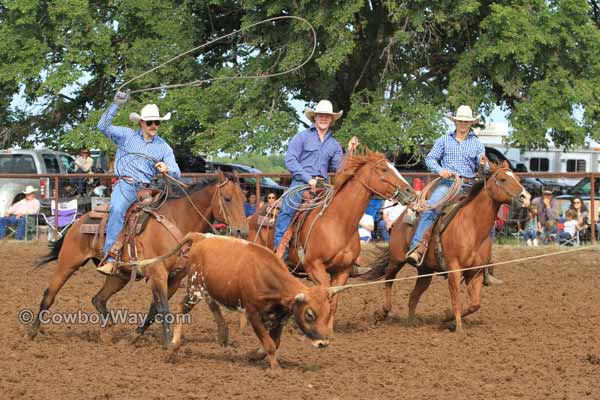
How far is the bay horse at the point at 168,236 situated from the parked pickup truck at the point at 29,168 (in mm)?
9331

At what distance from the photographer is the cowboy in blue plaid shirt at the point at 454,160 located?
10047 mm

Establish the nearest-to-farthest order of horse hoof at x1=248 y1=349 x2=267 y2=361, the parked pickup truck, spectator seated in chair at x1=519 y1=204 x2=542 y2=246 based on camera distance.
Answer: horse hoof at x1=248 y1=349 x2=267 y2=361 → spectator seated in chair at x1=519 y1=204 x2=542 y2=246 → the parked pickup truck

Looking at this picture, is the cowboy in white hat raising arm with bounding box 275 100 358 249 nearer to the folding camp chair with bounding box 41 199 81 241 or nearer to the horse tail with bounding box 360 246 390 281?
the horse tail with bounding box 360 246 390 281

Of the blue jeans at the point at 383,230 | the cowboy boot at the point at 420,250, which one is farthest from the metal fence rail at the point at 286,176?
the cowboy boot at the point at 420,250

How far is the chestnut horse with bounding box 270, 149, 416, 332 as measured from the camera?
916 centimetres

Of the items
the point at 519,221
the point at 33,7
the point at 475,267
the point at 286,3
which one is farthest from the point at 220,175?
the point at 33,7

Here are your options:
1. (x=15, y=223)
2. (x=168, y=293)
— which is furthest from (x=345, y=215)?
(x=15, y=223)

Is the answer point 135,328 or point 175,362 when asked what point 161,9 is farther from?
point 175,362

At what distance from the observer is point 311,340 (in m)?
7.17

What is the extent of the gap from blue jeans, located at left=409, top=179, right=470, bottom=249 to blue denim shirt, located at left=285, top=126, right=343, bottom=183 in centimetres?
106

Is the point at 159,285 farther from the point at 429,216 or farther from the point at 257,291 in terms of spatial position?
the point at 429,216

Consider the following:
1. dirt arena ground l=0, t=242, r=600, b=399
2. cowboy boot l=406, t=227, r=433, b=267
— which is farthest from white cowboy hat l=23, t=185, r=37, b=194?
cowboy boot l=406, t=227, r=433, b=267

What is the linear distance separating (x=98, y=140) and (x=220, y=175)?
39.7ft

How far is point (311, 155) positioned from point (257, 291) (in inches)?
102
